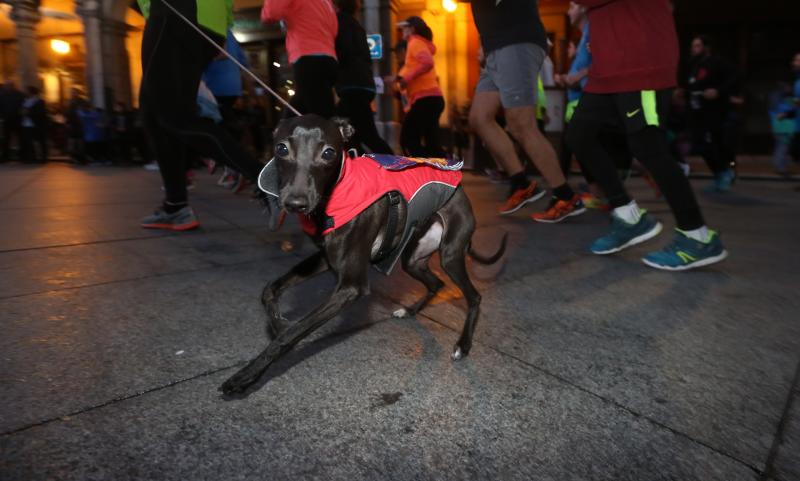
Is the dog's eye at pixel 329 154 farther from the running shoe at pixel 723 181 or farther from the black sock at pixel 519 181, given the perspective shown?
the running shoe at pixel 723 181

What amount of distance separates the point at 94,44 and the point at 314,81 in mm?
13938

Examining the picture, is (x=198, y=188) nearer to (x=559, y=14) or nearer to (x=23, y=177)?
(x=23, y=177)

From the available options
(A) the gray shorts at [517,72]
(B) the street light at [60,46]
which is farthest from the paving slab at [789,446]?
(B) the street light at [60,46]

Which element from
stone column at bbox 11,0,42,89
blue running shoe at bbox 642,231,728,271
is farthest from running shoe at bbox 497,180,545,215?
stone column at bbox 11,0,42,89

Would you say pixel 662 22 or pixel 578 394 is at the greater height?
pixel 662 22

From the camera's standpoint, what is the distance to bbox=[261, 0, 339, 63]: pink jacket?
391cm

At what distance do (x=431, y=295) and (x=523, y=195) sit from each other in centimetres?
274

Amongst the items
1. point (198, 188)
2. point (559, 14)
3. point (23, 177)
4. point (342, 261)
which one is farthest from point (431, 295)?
point (559, 14)

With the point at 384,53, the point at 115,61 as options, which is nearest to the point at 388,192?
the point at 384,53

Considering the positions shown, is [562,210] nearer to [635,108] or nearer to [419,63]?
[635,108]

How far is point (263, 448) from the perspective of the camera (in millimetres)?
1418

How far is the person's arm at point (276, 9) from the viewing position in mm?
3844

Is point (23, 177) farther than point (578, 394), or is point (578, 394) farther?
point (23, 177)

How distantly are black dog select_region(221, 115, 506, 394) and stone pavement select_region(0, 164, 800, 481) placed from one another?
0.47ft
